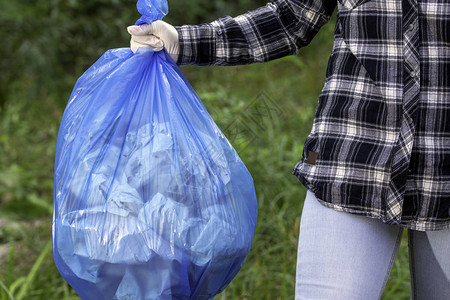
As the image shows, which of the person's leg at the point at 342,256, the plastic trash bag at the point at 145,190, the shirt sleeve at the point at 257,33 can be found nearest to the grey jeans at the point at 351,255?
the person's leg at the point at 342,256

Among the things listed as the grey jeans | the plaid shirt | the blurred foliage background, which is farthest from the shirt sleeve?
the blurred foliage background

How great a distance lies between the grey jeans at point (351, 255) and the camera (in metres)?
1.42

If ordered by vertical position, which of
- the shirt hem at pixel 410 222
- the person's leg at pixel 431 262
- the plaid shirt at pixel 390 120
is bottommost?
the person's leg at pixel 431 262

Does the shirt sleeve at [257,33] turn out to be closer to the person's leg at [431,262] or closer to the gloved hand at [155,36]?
the gloved hand at [155,36]

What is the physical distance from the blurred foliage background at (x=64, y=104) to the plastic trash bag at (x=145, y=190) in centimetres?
99

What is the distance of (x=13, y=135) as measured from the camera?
14.6 feet

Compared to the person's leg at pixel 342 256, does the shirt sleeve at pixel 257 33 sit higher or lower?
higher

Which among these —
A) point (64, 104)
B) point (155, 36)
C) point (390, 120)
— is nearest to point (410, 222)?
point (390, 120)

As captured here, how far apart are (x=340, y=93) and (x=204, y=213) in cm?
40

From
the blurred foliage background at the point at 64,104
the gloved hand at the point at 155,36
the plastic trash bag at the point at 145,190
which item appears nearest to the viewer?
the plastic trash bag at the point at 145,190

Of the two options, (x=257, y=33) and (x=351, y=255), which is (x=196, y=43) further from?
(x=351, y=255)

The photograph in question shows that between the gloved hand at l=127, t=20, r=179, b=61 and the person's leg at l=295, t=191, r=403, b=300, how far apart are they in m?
0.52

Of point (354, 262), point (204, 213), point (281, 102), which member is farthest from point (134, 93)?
point (281, 102)

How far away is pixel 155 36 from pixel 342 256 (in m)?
0.66
